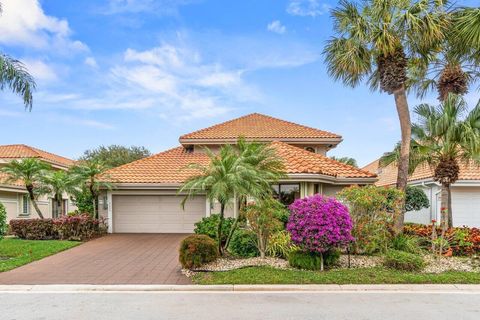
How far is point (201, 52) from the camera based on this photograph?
16.7 meters

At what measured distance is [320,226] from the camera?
9016mm

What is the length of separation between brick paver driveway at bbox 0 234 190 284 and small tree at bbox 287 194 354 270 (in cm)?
313

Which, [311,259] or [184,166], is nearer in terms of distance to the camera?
[311,259]

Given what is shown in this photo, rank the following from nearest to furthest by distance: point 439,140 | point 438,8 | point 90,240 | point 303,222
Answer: point 303,222, point 438,8, point 439,140, point 90,240

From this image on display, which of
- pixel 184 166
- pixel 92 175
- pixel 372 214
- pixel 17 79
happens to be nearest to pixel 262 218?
pixel 372 214

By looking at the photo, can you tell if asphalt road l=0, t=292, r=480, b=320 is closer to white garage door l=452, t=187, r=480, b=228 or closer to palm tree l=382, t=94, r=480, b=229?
palm tree l=382, t=94, r=480, b=229

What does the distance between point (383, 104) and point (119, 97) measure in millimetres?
13819

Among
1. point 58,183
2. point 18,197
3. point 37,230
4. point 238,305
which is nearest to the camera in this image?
point 238,305

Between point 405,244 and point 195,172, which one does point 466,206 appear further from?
point 195,172

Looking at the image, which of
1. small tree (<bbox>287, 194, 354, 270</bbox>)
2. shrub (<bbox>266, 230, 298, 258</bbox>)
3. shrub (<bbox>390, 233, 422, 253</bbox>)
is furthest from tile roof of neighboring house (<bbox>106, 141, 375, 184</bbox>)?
small tree (<bbox>287, 194, 354, 270</bbox>)

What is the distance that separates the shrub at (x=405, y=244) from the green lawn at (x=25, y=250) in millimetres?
11497

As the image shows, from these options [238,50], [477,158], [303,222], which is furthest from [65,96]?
[477,158]

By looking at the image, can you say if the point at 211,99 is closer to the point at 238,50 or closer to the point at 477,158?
the point at 238,50

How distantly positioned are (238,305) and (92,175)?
11.9 metres
